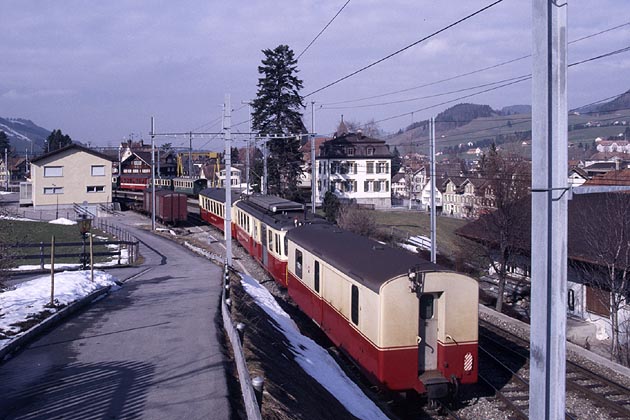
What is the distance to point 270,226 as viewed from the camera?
22312mm

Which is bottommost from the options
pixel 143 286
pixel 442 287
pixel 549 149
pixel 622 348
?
pixel 622 348

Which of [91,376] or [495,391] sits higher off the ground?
[91,376]

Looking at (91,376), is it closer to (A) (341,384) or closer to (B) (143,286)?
(A) (341,384)

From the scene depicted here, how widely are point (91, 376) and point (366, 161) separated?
56.7m

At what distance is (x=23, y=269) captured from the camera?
23141 millimetres

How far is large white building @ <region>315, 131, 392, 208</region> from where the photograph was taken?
2539 inches

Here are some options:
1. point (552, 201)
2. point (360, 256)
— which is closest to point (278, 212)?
point (360, 256)

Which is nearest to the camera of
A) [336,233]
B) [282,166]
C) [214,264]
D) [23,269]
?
[336,233]

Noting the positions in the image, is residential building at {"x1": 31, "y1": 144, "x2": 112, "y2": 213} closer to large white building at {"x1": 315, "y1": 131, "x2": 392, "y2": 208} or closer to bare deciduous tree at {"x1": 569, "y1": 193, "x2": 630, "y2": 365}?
large white building at {"x1": 315, "y1": 131, "x2": 392, "y2": 208}

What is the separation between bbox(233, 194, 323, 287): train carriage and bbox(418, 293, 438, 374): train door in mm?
9351

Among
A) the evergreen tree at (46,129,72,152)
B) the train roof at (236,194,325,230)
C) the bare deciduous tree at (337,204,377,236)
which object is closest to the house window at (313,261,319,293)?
the train roof at (236,194,325,230)

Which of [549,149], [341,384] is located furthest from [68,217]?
[549,149]

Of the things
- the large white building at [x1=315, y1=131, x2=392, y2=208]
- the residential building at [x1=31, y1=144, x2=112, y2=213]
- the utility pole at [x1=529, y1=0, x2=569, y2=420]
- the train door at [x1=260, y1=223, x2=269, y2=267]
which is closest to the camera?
the utility pole at [x1=529, y1=0, x2=569, y2=420]

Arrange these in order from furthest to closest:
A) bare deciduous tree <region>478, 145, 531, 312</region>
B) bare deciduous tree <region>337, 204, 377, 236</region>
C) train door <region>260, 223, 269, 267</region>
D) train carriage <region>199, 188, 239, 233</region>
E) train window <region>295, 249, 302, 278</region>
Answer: train carriage <region>199, 188, 239, 233</region> → bare deciduous tree <region>337, 204, 377, 236</region> → train door <region>260, 223, 269, 267</region> → bare deciduous tree <region>478, 145, 531, 312</region> → train window <region>295, 249, 302, 278</region>
